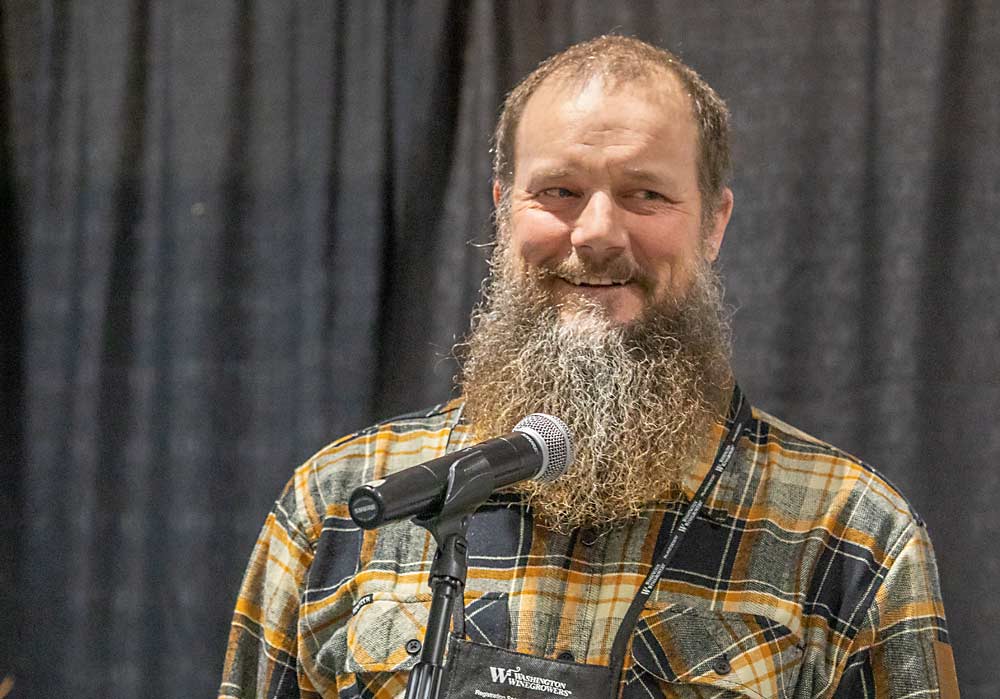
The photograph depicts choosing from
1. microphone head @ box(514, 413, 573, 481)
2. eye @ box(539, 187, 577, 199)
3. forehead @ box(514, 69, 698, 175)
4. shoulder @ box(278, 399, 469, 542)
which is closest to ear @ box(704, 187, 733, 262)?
forehead @ box(514, 69, 698, 175)

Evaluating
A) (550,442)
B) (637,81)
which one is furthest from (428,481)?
(637,81)

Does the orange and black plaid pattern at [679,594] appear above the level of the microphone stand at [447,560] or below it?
below

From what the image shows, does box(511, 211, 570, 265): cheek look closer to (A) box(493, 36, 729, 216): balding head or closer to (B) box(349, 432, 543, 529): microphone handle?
(A) box(493, 36, 729, 216): balding head

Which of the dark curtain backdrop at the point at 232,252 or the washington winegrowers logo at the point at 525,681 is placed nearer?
the washington winegrowers logo at the point at 525,681

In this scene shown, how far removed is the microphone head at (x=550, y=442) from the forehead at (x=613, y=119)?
614mm

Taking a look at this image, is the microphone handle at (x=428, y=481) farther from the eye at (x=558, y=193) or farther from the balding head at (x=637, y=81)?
the balding head at (x=637, y=81)

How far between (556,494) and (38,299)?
1551 millimetres

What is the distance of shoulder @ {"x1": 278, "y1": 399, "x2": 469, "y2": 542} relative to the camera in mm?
1975

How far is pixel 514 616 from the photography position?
1739 mm

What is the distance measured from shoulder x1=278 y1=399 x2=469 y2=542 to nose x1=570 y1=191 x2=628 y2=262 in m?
0.39

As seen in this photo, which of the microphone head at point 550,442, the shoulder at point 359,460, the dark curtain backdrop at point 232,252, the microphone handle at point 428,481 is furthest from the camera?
the dark curtain backdrop at point 232,252

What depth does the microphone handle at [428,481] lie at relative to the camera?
1.12 metres

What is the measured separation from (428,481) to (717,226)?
102 cm

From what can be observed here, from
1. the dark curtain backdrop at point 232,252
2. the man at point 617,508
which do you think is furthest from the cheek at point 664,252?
the dark curtain backdrop at point 232,252
